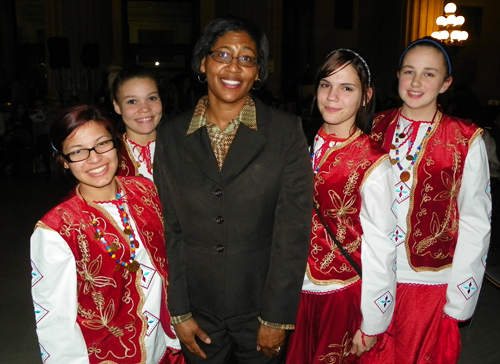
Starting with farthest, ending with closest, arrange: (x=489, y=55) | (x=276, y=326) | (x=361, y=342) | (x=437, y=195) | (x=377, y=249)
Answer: (x=489, y=55) < (x=437, y=195) < (x=361, y=342) < (x=377, y=249) < (x=276, y=326)

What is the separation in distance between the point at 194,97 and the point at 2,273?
499cm

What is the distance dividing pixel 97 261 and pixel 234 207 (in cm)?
52

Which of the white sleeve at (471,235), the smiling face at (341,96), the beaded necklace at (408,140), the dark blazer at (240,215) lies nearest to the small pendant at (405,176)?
the beaded necklace at (408,140)

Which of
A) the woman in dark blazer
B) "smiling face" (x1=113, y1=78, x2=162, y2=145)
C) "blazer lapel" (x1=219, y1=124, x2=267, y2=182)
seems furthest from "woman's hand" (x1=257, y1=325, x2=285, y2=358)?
"smiling face" (x1=113, y1=78, x2=162, y2=145)

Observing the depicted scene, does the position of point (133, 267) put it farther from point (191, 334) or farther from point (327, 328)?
point (327, 328)

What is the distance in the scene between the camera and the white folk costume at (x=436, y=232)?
1.90m

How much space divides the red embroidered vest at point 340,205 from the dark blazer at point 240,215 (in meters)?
0.24

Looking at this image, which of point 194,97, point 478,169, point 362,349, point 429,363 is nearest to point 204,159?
point 362,349

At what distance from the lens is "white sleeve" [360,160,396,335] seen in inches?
67.1

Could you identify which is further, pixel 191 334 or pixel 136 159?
pixel 136 159

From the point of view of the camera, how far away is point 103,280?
1.62 meters

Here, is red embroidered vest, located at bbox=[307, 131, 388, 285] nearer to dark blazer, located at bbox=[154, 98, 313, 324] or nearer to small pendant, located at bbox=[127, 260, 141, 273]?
dark blazer, located at bbox=[154, 98, 313, 324]

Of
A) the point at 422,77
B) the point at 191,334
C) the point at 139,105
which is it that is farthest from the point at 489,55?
the point at 191,334

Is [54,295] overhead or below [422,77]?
below
